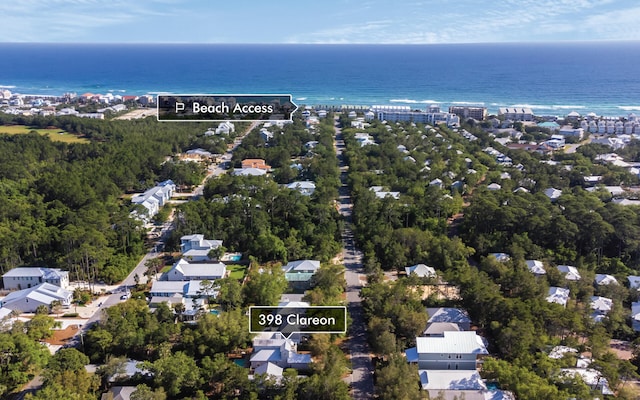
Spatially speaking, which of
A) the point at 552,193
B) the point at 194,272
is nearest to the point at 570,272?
the point at 552,193

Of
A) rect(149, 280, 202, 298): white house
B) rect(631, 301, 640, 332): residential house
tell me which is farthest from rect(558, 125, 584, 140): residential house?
rect(149, 280, 202, 298): white house

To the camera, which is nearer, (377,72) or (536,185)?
(536,185)

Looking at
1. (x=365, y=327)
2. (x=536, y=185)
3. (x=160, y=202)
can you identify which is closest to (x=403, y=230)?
(x=365, y=327)

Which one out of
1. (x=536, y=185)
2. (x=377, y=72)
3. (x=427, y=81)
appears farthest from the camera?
(x=377, y=72)

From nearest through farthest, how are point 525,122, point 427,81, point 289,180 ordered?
point 289,180 → point 525,122 → point 427,81

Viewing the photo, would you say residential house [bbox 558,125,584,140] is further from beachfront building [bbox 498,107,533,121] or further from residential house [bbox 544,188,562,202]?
residential house [bbox 544,188,562,202]

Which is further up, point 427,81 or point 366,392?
point 427,81

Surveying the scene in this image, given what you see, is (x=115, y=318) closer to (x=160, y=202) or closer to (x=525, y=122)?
(x=160, y=202)
